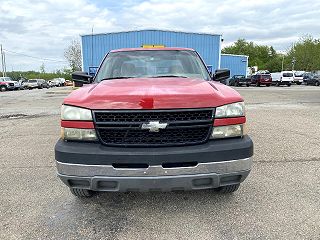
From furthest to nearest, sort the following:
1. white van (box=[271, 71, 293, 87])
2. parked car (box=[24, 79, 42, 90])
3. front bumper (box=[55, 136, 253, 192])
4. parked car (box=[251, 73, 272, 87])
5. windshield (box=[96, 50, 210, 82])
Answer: parked car (box=[24, 79, 42, 90]) → white van (box=[271, 71, 293, 87]) → parked car (box=[251, 73, 272, 87]) → windshield (box=[96, 50, 210, 82]) → front bumper (box=[55, 136, 253, 192])

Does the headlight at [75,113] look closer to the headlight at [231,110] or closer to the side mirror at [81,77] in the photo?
the headlight at [231,110]

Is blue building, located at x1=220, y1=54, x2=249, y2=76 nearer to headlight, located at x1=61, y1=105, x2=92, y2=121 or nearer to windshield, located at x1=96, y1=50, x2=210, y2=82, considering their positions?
windshield, located at x1=96, y1=50, x2=210, y2=82

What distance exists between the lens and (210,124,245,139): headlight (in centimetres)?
290

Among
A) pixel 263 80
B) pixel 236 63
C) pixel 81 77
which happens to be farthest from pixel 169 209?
pixel 236 63

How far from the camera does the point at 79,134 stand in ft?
9.57

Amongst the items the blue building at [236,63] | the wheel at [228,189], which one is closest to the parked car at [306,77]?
the blue building at [236,63]

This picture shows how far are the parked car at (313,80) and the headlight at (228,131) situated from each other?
135ft

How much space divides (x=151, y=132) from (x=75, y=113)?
77 cm

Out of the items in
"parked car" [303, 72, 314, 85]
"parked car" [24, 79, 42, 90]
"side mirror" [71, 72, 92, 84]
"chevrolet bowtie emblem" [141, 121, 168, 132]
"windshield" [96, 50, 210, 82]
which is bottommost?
"parked car" [24, 79, 42, 90]

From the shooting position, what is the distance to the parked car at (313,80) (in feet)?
128

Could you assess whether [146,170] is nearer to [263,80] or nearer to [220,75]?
[220,75]

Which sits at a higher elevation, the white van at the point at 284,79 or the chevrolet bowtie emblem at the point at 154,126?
the chevrolet bowtie emblem at the point at 154,126

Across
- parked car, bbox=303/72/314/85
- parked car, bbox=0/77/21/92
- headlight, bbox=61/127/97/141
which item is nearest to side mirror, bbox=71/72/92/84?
headlight, bbox=61/127/97/141

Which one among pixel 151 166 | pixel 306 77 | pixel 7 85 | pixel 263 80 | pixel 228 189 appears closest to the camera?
pixel 151 166
